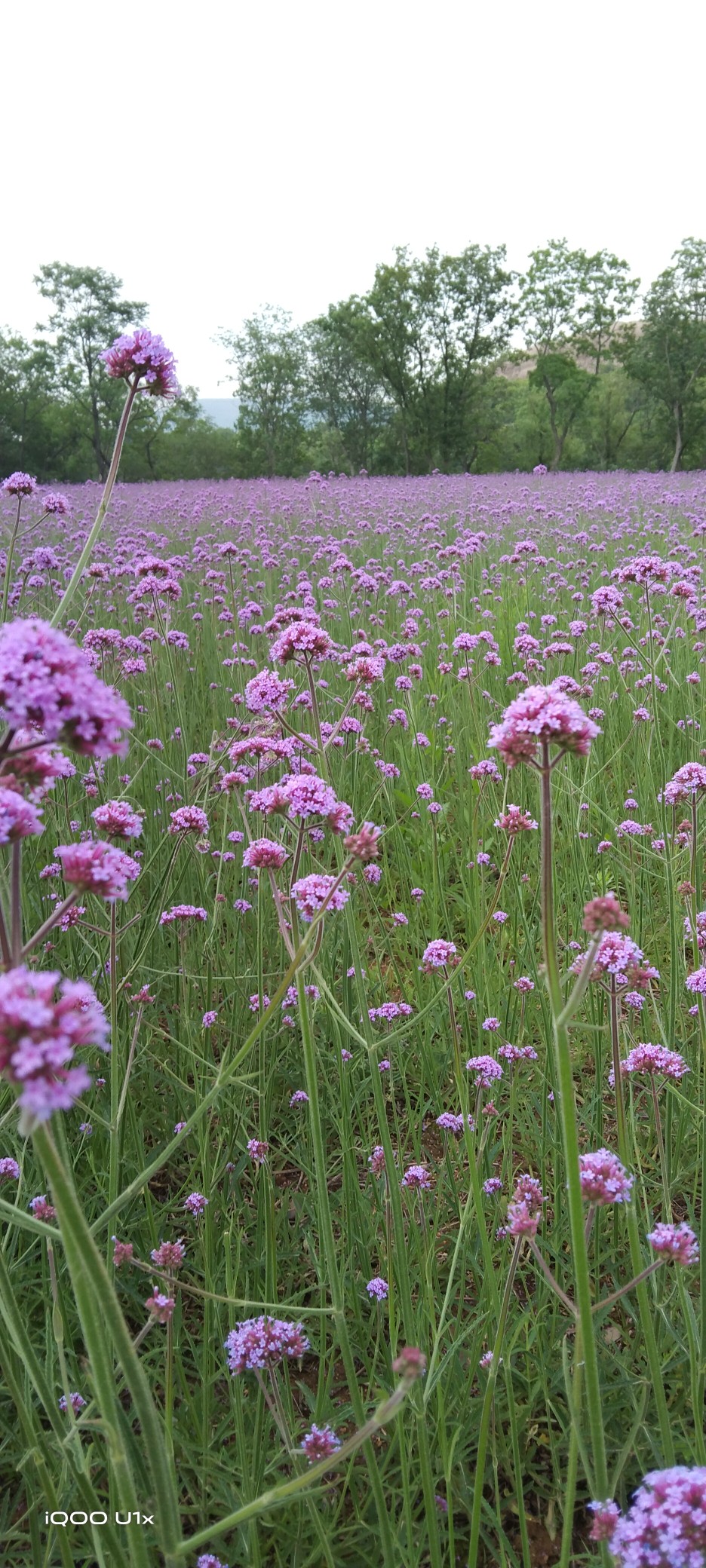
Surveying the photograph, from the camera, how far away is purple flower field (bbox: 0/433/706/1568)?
0.97m

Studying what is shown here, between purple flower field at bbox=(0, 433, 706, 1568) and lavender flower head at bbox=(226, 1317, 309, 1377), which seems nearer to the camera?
purple flower field at bbox=(0, 433, 706, 1568)

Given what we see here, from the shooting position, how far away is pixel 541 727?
1126 millimetres

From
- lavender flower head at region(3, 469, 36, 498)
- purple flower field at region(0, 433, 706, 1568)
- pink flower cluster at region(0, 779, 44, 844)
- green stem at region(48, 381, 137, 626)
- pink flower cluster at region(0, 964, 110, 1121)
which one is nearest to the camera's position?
pink flower cluster at region(0, 964, 110, 1121)

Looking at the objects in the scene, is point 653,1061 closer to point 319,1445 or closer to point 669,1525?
point 319,1445

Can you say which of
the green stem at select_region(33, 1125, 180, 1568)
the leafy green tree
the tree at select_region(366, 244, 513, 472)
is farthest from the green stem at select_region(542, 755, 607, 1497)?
the tree at select_region(366, 244, 513, 472)

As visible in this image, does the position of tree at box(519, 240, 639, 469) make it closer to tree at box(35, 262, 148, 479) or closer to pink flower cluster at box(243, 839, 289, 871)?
tree at box(35, 262, 148, 479)

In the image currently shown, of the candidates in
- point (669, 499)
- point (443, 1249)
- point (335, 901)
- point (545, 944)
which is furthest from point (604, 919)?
point (669, 499)

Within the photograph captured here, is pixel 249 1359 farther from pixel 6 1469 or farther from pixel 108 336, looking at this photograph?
pixel 108 336

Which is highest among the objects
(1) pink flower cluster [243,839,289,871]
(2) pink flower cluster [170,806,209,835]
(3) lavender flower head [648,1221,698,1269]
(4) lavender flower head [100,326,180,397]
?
(4) lavender flower head [100,326,180,397]

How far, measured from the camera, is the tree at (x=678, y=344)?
45.4 metres

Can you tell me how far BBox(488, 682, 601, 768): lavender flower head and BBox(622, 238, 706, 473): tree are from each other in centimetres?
4911

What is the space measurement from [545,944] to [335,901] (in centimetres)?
71

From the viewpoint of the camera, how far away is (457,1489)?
5.44ft

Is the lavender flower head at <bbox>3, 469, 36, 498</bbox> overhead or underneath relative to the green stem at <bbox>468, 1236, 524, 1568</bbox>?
overhead
